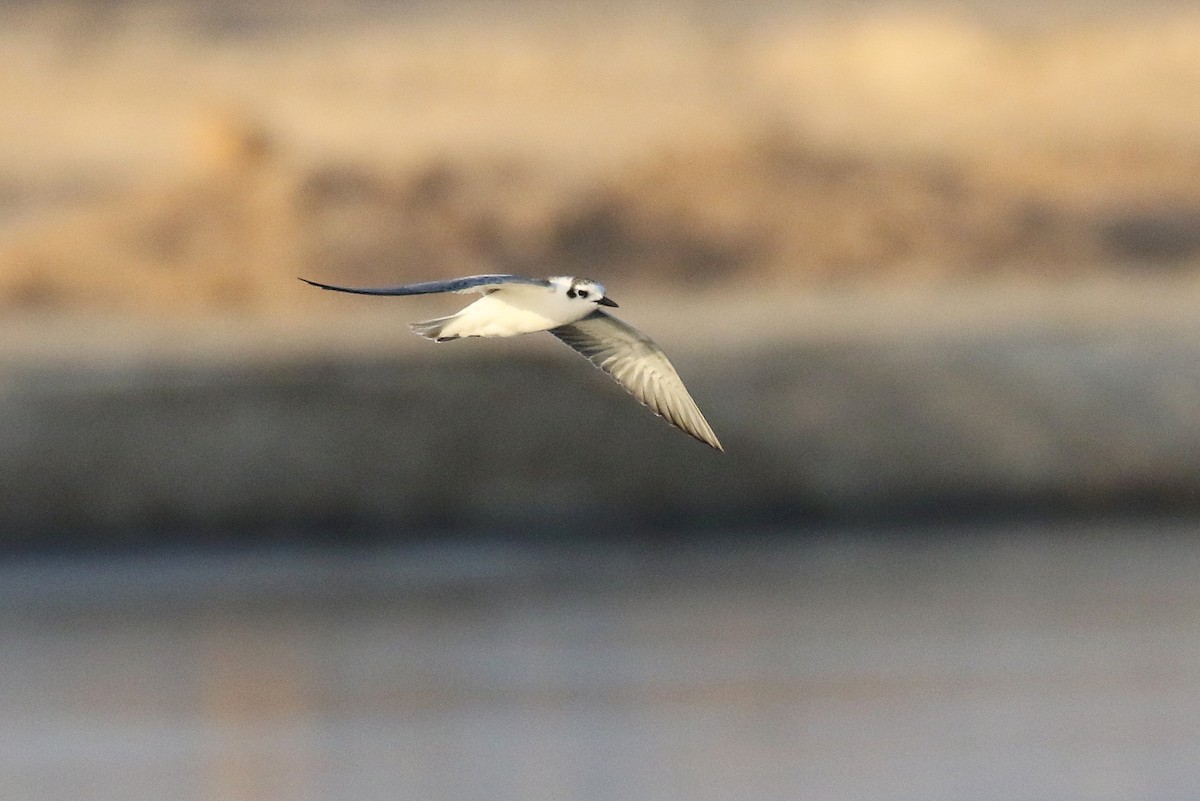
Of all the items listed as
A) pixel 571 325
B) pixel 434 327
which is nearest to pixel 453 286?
pixel 434 327

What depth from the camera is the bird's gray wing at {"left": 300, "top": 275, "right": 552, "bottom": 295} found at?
18.6ft

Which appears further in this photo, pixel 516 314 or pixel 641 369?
pixel 641 369

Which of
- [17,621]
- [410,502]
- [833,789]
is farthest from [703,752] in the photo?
[410,502]

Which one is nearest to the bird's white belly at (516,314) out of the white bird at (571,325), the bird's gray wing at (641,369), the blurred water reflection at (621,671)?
the white bird at (571,325)

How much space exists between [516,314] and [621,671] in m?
3.51

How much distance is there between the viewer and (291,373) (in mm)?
13953

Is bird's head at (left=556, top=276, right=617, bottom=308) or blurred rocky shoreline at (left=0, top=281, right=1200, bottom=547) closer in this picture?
bird's head at (left=556, top=276, right=617, bottom=308)

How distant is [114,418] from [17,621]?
2.78 metres

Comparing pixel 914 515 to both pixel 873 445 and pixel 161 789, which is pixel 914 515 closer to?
pixel 873 445

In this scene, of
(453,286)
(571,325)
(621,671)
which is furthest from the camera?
(621,671)

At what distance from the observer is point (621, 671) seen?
973 cm

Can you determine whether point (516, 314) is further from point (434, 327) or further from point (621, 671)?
point (621, 671)

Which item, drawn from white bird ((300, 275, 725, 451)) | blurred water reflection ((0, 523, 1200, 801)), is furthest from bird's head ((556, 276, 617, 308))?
blurred water reflection ((0, 523, 1200, 801))

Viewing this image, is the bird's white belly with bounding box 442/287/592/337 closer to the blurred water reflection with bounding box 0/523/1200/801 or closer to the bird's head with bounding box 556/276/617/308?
the bird's head with bounding box 556/276/617/308
